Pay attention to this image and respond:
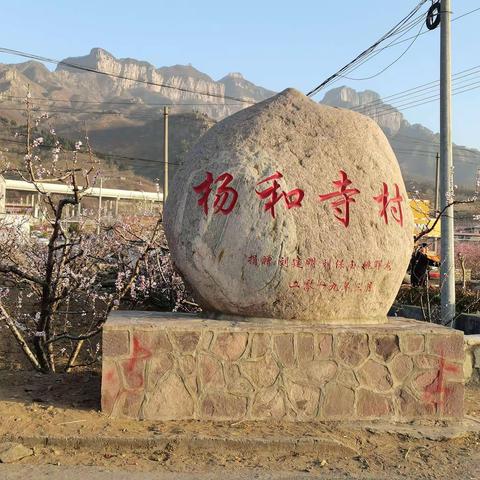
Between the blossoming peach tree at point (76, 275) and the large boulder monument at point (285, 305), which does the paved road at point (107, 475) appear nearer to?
the large boulder monument at point (285, 305)

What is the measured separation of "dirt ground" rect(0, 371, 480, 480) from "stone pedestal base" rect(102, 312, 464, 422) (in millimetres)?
131

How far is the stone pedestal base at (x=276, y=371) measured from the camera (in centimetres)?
452

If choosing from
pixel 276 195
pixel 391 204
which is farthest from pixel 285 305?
pixel 391 204

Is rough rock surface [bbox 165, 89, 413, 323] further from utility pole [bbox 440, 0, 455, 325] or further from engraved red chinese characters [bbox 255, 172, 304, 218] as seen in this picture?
utility pole [bbox 440, 0, 455, 325]

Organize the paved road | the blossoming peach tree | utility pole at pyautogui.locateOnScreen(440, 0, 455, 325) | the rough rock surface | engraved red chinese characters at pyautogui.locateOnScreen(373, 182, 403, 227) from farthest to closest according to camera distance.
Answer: utility pole at pyautogui.locateOnScreen(440, 0, 455, 325), the blossoming peach tree, engraved red chinese characters at pyautogui.locateOnScreen(373, 182, 403, 227), the rough rock surface, the paved road

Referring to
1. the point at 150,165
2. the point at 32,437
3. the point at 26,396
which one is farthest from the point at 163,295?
the point at 150,165

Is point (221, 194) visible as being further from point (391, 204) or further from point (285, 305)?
point (391, 204)

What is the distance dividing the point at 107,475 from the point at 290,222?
2.28 metres

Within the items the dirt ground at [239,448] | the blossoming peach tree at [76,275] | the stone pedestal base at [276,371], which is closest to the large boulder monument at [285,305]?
the stone pedestal base at [276,371]

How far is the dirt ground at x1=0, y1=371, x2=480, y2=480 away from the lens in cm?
391

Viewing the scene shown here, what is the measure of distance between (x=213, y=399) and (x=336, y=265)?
1433 millimetres

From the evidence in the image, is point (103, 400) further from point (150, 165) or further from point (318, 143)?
point (150, 165)

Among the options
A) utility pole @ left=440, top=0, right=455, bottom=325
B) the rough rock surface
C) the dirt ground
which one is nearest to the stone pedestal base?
the dirt ground

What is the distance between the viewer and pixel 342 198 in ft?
16.0
